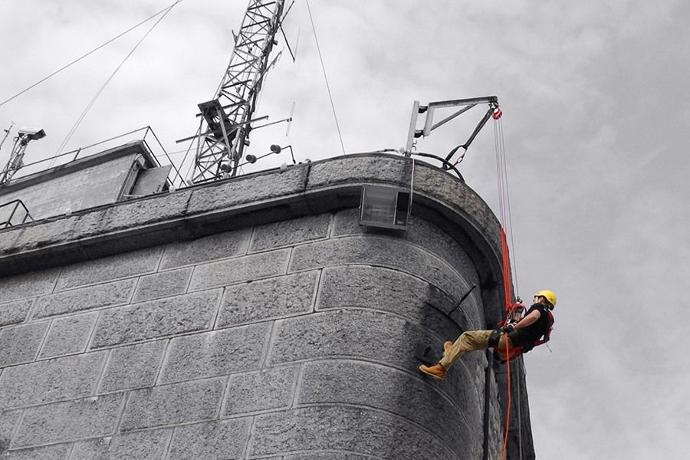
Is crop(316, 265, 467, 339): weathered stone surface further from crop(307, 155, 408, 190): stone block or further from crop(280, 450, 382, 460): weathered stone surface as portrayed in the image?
crop(280, 450, 382, 460): weathered stone surface

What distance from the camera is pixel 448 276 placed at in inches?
299

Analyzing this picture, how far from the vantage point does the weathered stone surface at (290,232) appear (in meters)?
7.78

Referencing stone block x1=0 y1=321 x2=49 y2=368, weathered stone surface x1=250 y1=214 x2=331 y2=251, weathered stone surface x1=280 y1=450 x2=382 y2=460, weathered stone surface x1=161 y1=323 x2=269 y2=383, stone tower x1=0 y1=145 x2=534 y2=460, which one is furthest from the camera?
stone block x1=0 y1=321 x2=49 y2=368

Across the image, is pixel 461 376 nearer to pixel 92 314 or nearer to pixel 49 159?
pixel 92 314

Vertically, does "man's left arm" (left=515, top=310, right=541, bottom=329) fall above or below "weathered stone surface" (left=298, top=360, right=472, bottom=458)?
above

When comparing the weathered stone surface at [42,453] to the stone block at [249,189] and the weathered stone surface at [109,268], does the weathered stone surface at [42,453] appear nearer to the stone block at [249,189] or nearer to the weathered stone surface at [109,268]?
the weathered stone surface at [109,268]

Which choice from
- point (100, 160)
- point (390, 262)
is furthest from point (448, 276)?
point (100, 160)

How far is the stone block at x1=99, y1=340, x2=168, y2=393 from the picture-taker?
23.6 feet

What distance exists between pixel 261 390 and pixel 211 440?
53 cm

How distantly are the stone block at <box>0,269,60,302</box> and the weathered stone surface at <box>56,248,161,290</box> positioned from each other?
0.44ft

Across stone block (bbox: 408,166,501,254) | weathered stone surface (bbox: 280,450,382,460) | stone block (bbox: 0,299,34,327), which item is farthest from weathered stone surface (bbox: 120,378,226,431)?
stone block (bbox: 408,166,501,254)

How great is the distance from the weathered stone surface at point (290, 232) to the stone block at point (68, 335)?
1705mm

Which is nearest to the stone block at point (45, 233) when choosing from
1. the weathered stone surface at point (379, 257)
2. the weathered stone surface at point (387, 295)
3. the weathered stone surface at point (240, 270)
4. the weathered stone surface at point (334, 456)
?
the weathered stone surface at point (240, 270)

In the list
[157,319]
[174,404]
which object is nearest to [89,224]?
[157,319]
